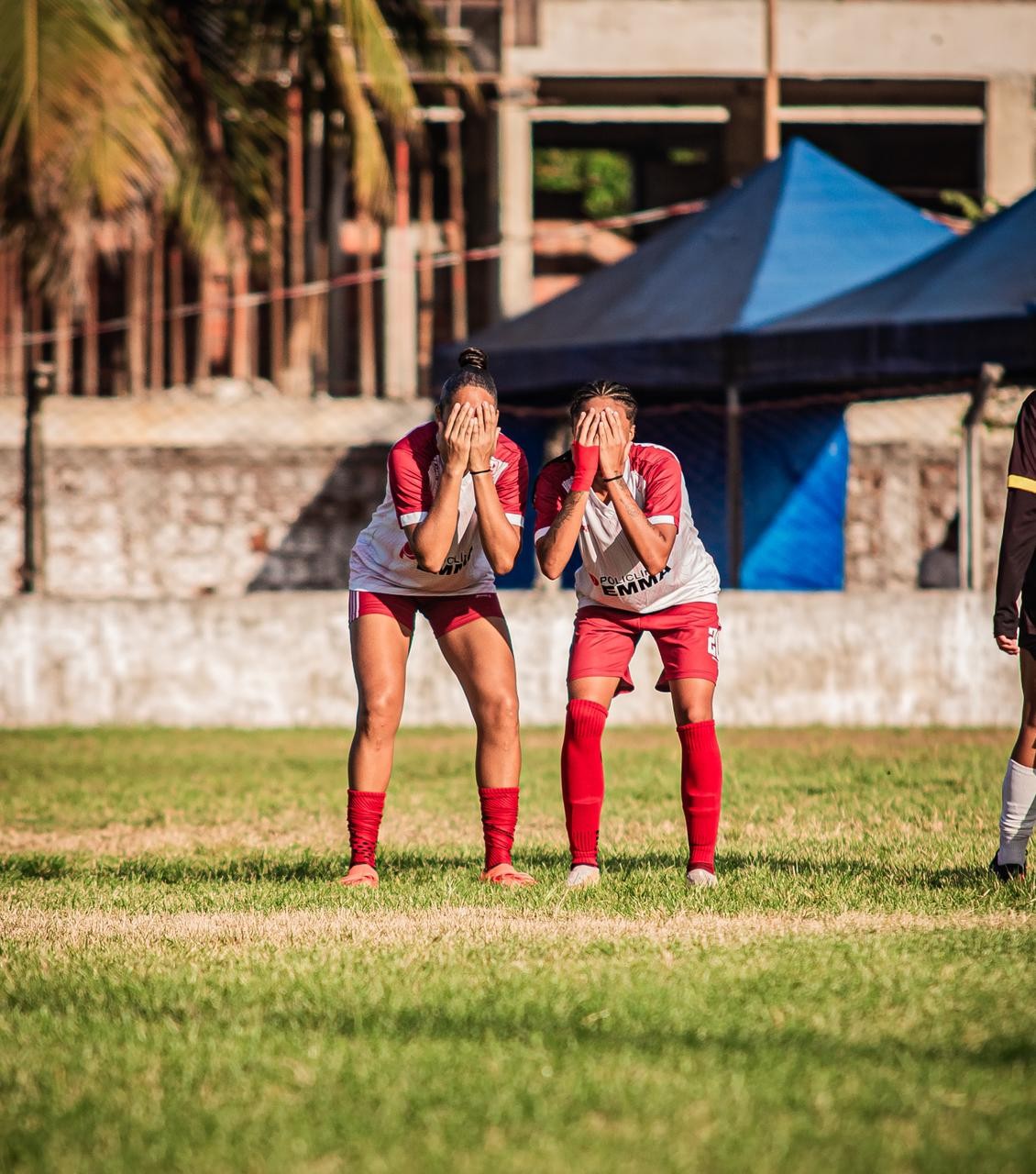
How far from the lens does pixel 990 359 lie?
47.1ft

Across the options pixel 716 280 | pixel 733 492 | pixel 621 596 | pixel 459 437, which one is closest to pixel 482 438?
pixel 459 437

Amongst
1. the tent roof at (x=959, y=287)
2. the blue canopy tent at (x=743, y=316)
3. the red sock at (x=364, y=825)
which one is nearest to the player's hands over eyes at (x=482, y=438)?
the red sock at (x=364, y=825)

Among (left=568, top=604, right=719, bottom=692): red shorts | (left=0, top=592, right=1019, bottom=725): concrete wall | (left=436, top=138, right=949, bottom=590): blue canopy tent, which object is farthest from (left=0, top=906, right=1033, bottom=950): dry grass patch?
(left=436, top=138, right=949, bottom=590): blue canopy tent

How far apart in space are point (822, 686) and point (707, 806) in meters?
7.81

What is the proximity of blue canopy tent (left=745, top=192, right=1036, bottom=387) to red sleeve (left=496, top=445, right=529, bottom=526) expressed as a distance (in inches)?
325

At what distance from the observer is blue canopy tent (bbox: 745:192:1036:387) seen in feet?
47.1

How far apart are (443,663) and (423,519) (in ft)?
24.4

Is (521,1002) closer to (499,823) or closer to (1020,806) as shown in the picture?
(499,823)

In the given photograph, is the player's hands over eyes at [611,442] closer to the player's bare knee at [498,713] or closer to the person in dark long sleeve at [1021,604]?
the player's bare knee at [498,713]

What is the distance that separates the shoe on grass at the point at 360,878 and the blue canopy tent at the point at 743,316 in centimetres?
955

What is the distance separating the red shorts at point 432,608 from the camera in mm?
7090

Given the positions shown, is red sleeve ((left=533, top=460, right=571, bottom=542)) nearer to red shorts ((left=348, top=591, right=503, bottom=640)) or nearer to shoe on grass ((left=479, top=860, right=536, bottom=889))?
red shorts ((left=348, top=591, right=503, bottom=640))

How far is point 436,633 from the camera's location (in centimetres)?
715

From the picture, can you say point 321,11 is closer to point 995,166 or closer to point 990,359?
point 990,359
